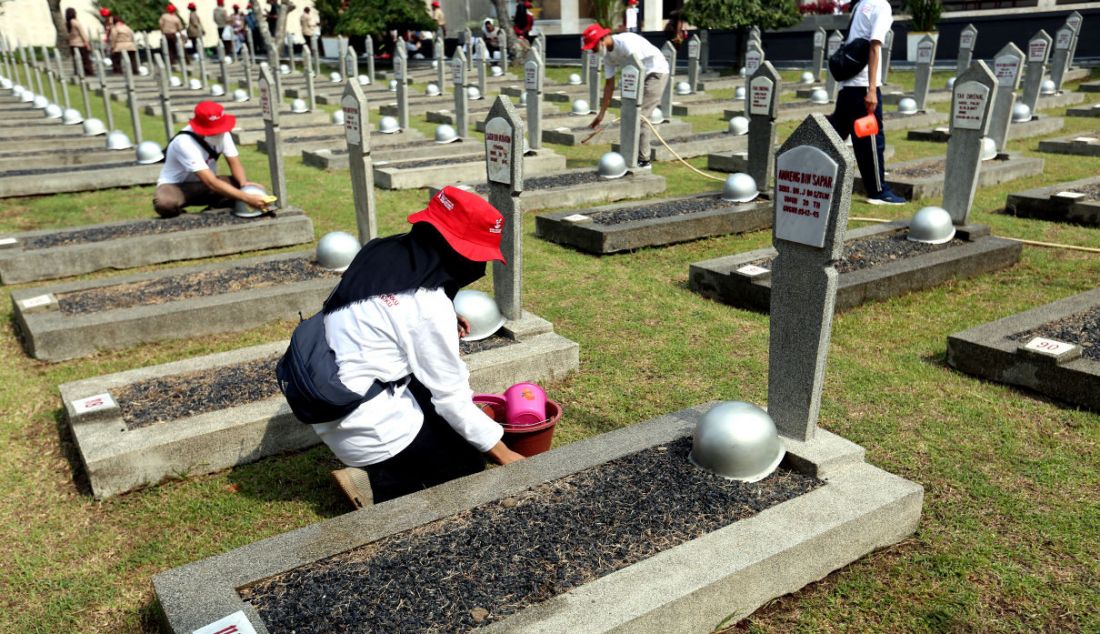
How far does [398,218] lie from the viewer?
33.4ft

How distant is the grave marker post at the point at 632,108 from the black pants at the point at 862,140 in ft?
7.70

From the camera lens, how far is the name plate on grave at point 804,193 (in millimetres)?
3717

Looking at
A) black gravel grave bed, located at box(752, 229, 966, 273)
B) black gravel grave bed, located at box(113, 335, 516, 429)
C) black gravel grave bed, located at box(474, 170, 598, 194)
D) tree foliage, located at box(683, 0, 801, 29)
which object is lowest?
black gravel grave bed, located at box(474, 170, 598, 194)

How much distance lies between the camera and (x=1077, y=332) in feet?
18.5

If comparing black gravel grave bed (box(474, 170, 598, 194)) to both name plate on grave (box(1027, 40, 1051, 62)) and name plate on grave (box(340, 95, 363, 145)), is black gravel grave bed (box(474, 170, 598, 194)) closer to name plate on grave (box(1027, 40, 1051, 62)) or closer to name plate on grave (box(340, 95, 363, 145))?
name plate on grave (box(340, 95, 363, 145))

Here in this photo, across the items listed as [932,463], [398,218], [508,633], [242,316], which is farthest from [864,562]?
[398,218]

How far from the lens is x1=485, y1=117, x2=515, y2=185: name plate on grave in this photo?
573 centimetres

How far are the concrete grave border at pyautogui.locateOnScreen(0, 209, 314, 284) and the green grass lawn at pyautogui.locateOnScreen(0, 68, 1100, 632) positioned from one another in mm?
371

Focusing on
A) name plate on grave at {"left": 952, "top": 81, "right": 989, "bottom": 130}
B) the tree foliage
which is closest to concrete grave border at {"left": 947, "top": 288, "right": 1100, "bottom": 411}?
name plate on grave at {"left": 952, "top": 81, "right": 989, "bottom": 130}

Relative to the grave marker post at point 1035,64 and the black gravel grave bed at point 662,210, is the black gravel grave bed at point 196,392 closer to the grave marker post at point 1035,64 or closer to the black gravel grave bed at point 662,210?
the black gravel grave bed at point 662,210

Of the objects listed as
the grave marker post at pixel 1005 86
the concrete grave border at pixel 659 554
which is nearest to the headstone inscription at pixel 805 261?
the concrete grave border at pixel 659 554

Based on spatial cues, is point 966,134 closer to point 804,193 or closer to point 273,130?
point 804,193

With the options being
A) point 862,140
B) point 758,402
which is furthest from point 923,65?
point 758,402

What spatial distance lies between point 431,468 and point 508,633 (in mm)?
1124
